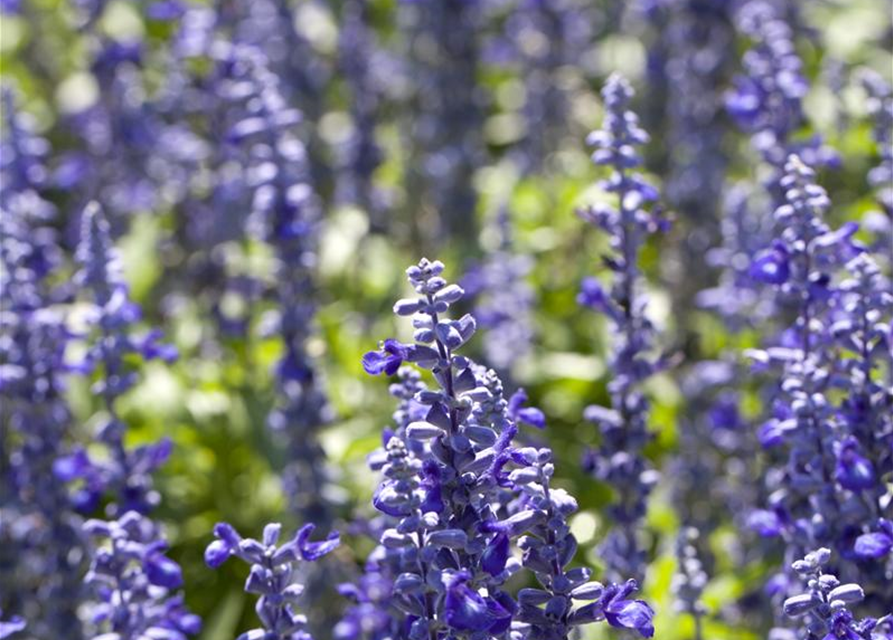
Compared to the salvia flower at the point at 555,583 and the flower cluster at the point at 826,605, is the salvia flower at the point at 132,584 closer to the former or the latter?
the salvia flower at the point at 555,583

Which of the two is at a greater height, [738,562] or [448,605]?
[448,605]

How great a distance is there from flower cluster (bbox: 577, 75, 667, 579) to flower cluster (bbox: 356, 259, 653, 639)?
4.76 feet

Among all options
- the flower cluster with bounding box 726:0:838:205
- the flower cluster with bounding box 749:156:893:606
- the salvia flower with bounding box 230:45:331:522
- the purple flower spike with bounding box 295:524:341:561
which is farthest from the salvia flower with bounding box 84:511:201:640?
the flower cluster with bounding box 726:0:838:205

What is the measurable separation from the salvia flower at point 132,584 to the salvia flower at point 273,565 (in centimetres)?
56

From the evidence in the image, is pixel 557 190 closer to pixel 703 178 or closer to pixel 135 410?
pixel 703 178

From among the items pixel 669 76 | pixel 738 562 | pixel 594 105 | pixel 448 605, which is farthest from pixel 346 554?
pixel 594 105

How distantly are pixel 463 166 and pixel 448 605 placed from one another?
6004mm

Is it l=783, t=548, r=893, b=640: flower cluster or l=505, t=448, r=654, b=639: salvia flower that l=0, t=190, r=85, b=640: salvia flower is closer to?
l=505, t=448, r=654, b=639: salvia flower

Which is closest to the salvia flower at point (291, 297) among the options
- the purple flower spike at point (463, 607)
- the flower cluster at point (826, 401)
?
the flower cluster at point (826, 401)

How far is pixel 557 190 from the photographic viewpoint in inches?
345

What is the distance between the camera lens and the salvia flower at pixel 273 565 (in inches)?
134

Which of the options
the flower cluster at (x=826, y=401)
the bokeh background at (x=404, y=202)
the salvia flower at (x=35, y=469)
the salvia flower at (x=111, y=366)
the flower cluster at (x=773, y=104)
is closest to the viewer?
the flower cluster at (x=826, y=401)

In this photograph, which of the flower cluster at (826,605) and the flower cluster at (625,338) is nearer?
the flower cluster at (826,605)

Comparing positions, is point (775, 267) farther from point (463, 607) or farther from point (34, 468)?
point (34, 468)
